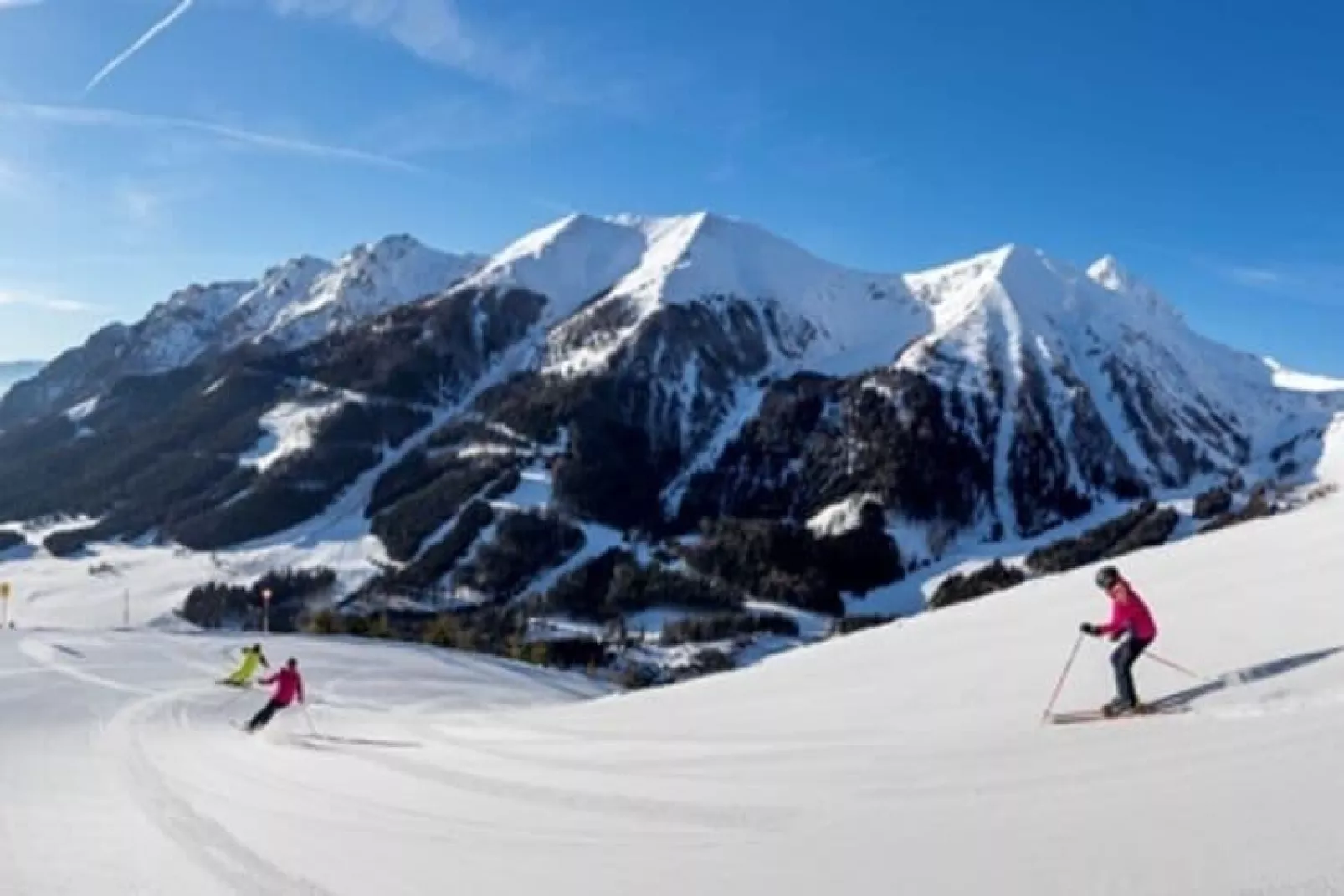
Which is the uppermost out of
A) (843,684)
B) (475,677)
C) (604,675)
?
(843,684)

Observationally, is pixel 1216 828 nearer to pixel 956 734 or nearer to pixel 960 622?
pixel 956 734

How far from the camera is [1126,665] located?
14.5 m

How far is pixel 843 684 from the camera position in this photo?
21.1m

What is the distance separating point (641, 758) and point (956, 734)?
4.66 m

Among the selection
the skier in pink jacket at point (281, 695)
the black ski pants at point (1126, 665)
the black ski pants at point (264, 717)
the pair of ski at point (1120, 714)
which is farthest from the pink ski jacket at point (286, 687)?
the black ski pants at point (1126, 665)

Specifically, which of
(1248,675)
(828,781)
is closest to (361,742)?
(828,781)

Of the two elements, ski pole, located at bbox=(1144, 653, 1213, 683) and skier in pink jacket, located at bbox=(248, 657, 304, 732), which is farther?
skier in pink jacket, located at bbox=(248, 657, 304, 732)

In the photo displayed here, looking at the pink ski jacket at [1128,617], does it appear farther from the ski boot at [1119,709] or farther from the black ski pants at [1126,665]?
the ski boot at [1119,709]

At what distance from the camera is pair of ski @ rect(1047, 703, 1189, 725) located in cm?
1384

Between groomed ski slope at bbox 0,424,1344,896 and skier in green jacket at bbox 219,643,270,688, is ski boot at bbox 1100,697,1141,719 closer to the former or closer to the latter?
groomed ski slope at bbox 0,424,1344,896

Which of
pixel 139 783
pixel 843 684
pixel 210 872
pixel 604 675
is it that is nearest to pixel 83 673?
pixel 139 783

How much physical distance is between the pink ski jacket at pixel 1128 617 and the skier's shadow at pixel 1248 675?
2.87ft

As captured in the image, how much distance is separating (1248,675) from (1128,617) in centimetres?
164

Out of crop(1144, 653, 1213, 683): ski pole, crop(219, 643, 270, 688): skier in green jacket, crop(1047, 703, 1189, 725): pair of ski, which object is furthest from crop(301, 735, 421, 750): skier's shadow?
crop(219, 643, 270, 688): skier in green jacket
